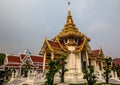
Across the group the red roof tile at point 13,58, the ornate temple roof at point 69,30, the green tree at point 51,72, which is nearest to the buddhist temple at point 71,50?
the ornate temple roof at point 69,30

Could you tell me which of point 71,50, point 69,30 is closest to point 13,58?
point 69,30

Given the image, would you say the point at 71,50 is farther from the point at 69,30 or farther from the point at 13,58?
the point at 13,58

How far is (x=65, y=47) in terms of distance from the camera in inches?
1039

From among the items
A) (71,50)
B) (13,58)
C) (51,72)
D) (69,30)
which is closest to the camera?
(51,72)

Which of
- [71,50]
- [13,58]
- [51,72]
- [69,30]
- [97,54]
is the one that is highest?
[69,30]

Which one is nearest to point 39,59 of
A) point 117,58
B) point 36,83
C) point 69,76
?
point 69,76

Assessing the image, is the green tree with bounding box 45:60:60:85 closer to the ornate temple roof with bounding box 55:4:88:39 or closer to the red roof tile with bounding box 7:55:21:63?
the ornate temple roof with bounding box 55:4:88:39

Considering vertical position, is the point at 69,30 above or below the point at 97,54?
above

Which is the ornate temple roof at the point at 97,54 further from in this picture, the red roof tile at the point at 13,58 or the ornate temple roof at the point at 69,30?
the red roof tile at the point at 13,58

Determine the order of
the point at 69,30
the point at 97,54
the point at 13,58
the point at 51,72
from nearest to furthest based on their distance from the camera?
the point at 51,72 → the point at 69,30 → the point at 97,54 → the point at 13,58

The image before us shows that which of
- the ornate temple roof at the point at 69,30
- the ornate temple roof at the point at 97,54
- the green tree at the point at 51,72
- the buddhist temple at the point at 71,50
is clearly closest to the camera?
the green tree at the point at 51,72

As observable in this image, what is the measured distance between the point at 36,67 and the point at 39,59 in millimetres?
3428

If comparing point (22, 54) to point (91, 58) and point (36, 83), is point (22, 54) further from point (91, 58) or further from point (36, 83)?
point (36, 83)

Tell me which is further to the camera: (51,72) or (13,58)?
(13,58)
